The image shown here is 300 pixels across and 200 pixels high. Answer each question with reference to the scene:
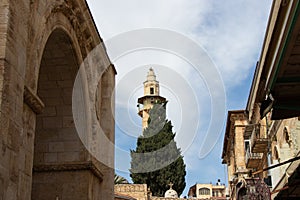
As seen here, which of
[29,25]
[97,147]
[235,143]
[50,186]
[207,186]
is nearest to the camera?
[29,25]

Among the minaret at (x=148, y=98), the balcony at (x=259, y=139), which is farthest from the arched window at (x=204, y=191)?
the balcony at (x=259, y=139)

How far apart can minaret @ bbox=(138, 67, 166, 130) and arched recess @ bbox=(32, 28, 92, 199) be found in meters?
54.3

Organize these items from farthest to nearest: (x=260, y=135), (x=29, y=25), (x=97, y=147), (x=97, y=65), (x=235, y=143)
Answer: (x=235, y=143), (x=260, y=135), (x=97, y=65), (x=97, y=147), (x=29, y=25)

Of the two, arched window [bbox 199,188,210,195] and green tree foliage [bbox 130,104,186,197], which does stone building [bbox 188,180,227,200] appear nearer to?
arched window [bbox 199,188,210,195]

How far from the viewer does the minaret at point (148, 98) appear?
69.5 metres

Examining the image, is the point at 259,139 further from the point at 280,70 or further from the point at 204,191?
the point at 204,191

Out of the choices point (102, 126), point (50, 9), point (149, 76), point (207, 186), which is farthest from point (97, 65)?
point (149, 76)

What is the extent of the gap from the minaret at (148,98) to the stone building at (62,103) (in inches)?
2085

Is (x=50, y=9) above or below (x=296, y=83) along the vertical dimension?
above

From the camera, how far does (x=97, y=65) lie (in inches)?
587

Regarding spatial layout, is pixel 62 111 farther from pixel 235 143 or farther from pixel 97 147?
pixel 235 143

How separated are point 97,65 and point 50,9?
14.6ft

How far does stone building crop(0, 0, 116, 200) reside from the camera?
341 inches

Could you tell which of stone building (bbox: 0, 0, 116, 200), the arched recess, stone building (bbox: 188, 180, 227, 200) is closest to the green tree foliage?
stone building (bbox: 188, 180, 227, 200)
